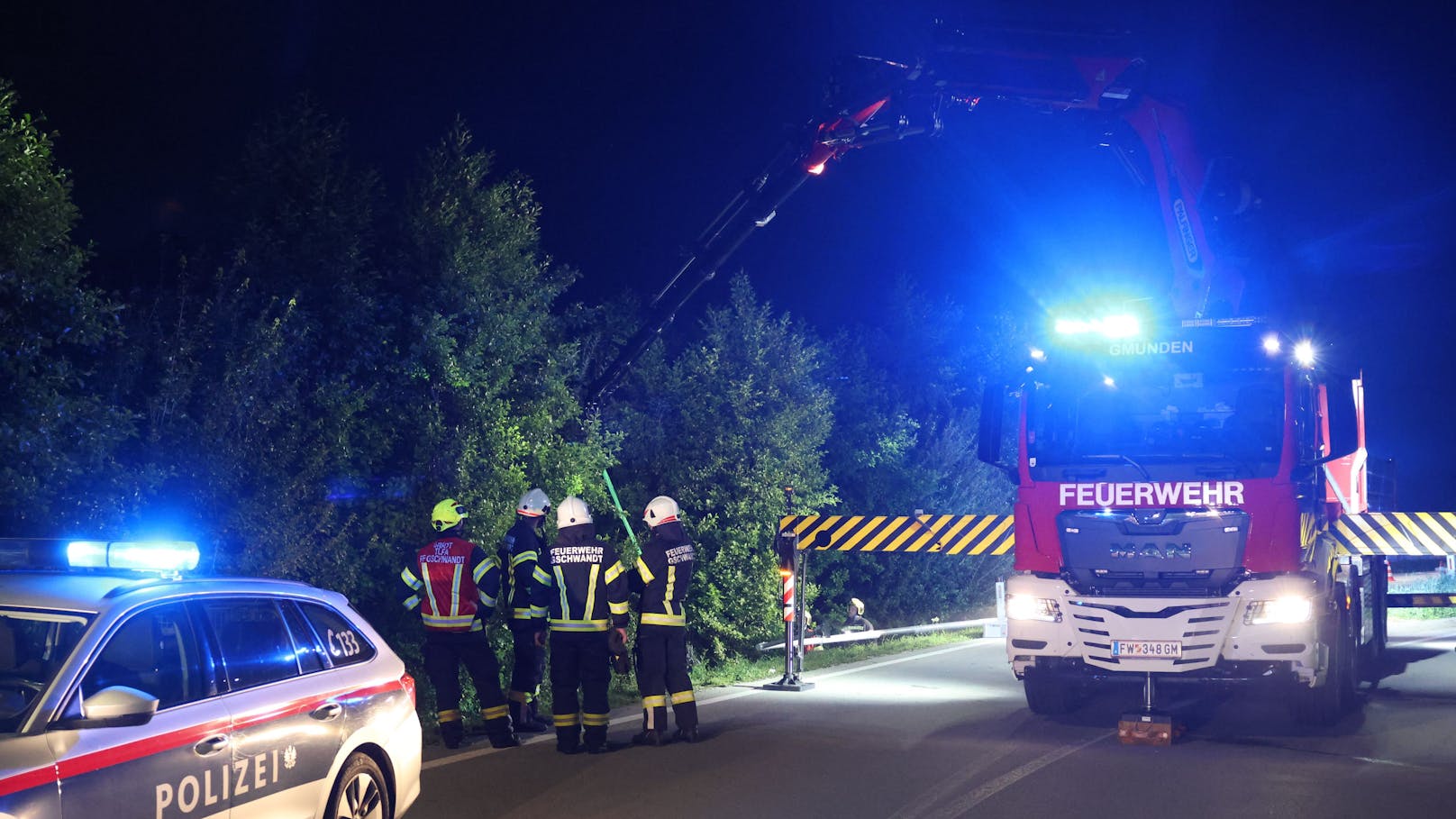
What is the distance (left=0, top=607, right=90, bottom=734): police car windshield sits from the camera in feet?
16.3

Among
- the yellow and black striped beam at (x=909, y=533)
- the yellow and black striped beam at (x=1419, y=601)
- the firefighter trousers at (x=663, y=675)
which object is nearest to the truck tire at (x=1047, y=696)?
the yellow and black striped beam at (x=909, y=533)

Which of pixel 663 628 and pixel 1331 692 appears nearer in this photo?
pixel 663 628

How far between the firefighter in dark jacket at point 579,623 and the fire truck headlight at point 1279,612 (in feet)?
15.9

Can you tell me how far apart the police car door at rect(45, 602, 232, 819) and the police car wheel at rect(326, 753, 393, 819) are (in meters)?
0.87

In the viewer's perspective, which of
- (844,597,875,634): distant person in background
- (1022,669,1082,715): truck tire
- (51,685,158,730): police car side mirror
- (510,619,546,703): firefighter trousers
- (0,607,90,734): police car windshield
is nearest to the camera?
(51,685,158,730): police car side mirror

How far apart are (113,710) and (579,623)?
5.41m

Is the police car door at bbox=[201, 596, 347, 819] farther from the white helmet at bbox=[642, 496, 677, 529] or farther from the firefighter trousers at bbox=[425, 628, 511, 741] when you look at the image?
the white helmet at bbox=[642, 496, 677, 529]

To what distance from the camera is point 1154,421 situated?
11188 mm

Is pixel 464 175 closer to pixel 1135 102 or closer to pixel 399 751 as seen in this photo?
pixel 1135 102

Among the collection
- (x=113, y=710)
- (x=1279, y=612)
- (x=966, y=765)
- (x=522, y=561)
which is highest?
(x=522, y=561)

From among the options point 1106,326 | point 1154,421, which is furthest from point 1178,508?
point 1106,326

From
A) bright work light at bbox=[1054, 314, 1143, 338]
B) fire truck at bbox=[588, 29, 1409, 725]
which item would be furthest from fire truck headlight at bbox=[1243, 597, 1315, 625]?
bright work light at bbox=[1054, 314, 1143, 338]

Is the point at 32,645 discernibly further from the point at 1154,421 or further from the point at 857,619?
the point at 857,619

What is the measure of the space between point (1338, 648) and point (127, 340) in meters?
10.4
